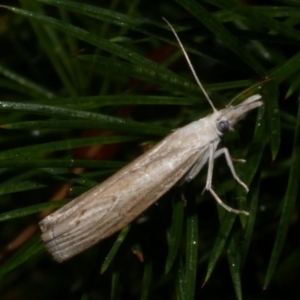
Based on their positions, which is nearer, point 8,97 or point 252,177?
point 252,177

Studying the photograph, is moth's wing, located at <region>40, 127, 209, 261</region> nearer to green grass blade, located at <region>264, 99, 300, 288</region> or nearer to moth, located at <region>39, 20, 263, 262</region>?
moth, located at <region>39, 20, 263, 262</region>

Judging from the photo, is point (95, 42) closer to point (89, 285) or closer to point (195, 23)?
point (195, 23)

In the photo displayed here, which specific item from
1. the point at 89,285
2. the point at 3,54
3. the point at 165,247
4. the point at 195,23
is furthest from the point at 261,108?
the point at 3,54

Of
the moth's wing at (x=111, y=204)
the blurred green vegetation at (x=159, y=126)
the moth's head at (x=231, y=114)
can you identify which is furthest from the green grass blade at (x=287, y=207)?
the moth's wing at (x=111, y=204)

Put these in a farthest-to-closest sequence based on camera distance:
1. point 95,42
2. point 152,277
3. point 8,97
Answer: point 8,97
point 152,277
point 95,42

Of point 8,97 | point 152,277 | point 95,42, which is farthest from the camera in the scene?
point 8,97

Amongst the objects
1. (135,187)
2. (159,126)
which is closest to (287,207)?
(159,126)

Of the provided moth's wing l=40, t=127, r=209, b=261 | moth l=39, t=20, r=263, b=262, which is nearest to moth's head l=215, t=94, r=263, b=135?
moth l=39, t=20, r=263, b=262
